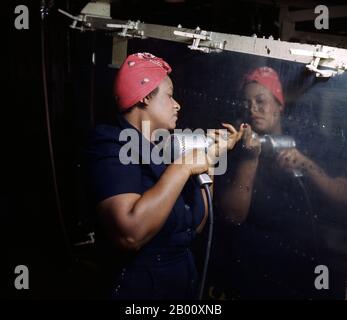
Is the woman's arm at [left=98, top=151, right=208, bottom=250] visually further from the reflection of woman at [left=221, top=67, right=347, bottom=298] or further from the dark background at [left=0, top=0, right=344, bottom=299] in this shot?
the dark background at [left=0, top=0, right=344, bottom=299]

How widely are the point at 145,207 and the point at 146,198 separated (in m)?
0.07

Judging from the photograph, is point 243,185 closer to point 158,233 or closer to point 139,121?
point 158,233

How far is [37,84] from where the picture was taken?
16.3ft

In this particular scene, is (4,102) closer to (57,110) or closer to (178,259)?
(57,110)

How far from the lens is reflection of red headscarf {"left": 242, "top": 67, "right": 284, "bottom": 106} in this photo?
112 inches

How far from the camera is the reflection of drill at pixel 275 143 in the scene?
2879mm

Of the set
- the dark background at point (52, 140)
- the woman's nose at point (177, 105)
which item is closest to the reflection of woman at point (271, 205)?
the woman's nose at point (177, 105)

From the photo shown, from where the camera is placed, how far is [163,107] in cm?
340

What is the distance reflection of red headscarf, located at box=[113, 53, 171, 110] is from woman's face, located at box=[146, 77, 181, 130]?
0.26 feet

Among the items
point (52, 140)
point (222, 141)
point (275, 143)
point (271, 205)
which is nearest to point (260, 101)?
point (275, 143)

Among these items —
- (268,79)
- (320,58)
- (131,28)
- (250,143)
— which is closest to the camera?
(320,58)

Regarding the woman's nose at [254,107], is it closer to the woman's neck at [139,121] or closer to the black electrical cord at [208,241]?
the black electrical cord at [208,241]

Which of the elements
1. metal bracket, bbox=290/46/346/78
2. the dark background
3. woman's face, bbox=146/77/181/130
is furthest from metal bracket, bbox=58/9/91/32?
metal bracket, bbox=290/46/346/78

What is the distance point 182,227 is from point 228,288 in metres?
0.82
